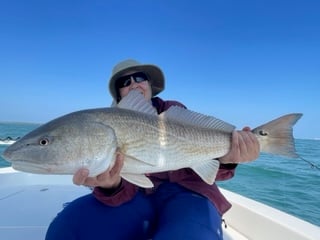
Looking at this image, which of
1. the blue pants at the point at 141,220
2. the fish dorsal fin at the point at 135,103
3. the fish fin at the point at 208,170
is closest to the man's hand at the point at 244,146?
the fish fin at the point at 208,170

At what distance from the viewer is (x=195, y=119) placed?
7.58 feet

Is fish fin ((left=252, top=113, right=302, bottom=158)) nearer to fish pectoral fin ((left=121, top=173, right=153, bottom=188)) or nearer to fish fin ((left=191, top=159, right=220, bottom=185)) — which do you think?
fish fin ((left=191, top=159, right=220, bottom=185))

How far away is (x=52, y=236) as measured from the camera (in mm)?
2016

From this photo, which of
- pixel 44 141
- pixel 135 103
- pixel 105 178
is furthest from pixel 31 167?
pixel 135 103

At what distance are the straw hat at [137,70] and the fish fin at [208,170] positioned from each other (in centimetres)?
131

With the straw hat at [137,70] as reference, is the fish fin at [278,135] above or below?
below

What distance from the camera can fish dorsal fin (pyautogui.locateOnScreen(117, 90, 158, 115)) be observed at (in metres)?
2.06

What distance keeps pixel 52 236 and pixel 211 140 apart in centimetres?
128

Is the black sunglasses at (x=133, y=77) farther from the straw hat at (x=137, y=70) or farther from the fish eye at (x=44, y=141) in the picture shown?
the fish eye at (x=44, y=141)

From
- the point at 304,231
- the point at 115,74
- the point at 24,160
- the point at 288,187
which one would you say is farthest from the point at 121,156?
the point at 288,187

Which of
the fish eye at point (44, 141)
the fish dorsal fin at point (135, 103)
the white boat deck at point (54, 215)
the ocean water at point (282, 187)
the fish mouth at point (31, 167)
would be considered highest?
the fish dorsal fin at point (135, 103)

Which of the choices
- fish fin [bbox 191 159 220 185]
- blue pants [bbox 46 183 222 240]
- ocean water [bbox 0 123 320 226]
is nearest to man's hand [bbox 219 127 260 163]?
fish fin [bbox 191 159 220 185]

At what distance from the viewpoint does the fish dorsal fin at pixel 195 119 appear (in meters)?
2.20

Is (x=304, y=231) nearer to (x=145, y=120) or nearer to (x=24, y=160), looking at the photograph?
(x=145, y=120)
